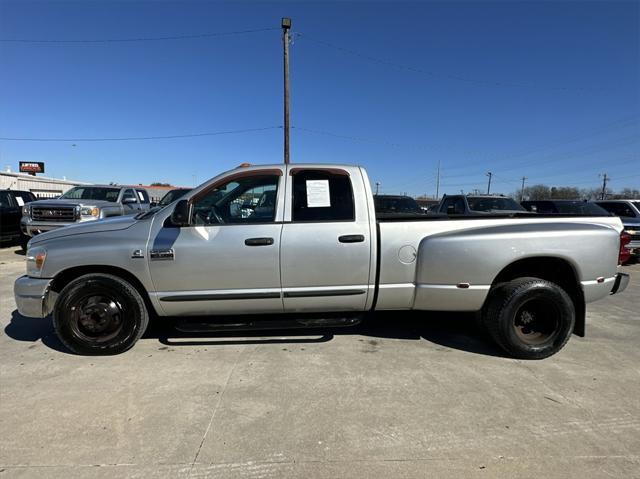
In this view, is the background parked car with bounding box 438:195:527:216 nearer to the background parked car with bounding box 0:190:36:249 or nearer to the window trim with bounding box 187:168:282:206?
the window trim with bounding box 187:168:282:206

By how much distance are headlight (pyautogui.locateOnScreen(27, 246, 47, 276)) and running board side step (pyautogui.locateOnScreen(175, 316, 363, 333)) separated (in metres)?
1.43

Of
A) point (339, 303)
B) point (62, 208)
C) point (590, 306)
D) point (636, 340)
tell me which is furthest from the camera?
point (62, 208)

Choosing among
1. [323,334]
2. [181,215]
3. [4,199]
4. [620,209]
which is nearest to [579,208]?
[620,209]

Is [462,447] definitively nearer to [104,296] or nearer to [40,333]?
[104,296]

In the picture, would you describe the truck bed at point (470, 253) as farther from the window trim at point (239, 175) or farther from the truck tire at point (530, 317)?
the window trim at point (239, 175)

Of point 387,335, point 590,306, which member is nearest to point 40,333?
point 387,335

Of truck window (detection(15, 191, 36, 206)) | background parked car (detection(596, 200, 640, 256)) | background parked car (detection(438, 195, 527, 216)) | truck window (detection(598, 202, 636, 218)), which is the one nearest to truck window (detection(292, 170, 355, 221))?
background parked car (detection(438, 195, 527, 216))

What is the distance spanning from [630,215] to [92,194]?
16.6 meters

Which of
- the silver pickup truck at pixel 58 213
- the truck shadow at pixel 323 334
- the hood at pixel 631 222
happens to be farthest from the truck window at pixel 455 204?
the silver pickup truck at pixel 58 213

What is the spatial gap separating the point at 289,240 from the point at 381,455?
1951mm

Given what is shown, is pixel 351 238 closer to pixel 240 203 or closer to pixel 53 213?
pixel 240 203

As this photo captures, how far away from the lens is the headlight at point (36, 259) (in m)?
3.66

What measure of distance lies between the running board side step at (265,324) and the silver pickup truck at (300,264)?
17mm

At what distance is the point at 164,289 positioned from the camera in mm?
3678
